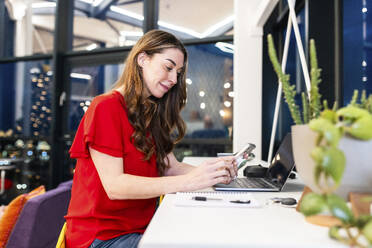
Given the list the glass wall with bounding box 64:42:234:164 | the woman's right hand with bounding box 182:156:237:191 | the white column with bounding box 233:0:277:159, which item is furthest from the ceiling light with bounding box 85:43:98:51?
the woman's right hand with bounding box 182:156:237:191

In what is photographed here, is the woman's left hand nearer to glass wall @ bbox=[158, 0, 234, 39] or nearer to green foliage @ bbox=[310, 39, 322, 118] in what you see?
green foliage @ bbox=[310, 39, 322, 118]

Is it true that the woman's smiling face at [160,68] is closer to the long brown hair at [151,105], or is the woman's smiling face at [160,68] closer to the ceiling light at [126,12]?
the long brown hair at [151,105]

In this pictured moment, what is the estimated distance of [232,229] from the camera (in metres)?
0.57

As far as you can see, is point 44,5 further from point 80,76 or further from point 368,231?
point 368,231

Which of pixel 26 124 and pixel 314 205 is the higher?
pixel 26 124

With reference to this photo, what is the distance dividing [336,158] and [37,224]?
4.85 feet

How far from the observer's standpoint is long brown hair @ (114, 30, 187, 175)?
1225 millimetres

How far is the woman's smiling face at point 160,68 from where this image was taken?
1.36m

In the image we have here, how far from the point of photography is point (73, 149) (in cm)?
113

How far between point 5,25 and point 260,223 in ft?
14.7

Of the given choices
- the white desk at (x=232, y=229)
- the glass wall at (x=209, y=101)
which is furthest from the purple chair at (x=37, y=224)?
the glass wall at (x=209, y=101)

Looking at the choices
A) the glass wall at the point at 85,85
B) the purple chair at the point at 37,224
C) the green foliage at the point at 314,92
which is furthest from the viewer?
the glass wall at the point at 85,85

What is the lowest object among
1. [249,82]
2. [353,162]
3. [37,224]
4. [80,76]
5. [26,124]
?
[37,224]

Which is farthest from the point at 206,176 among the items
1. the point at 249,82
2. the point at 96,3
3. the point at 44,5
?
the point at 44,5
